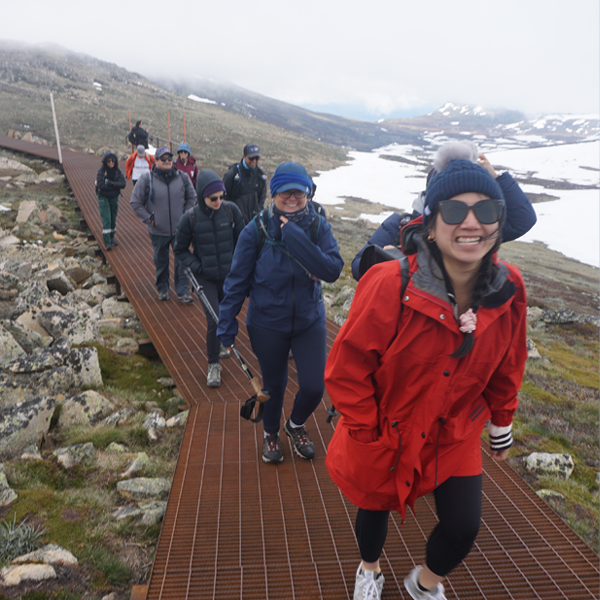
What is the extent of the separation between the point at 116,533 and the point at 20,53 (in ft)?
387

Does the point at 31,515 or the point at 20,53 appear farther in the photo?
the point at 20,53

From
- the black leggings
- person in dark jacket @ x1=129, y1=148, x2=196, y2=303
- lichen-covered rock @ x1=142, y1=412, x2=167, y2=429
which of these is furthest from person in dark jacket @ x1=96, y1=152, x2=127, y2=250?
the black leggings

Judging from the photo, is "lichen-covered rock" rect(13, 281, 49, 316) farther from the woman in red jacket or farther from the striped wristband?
the striped wristband

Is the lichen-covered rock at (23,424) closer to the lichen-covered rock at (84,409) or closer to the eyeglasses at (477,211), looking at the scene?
the lichen-covered rock at (84,409)

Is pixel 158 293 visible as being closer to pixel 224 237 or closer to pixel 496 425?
pixel 224 237

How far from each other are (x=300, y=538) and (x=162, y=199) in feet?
16.8

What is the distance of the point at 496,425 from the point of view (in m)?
2.21

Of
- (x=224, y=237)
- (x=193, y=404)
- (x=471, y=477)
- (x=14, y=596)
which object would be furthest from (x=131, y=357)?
(x=471, y=477)

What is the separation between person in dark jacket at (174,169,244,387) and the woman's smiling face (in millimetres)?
3413

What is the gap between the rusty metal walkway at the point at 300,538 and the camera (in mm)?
2705

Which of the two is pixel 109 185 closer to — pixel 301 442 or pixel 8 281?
pixel 8 281

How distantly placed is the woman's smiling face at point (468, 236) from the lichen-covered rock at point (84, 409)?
3.67 m

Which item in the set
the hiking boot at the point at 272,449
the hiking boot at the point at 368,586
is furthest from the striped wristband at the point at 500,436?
the hiking boot at the point at 272,449

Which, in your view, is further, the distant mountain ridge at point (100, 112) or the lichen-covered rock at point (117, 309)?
the distant mountain ridge at point (100, 112)
